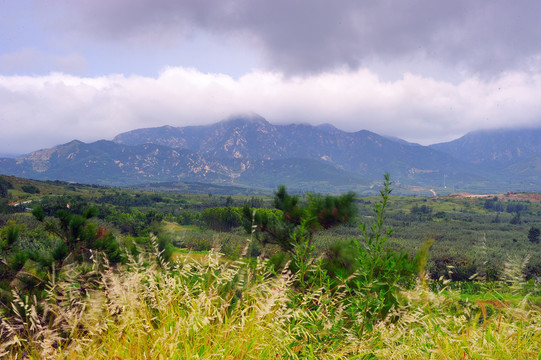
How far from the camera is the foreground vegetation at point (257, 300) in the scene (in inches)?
96.9

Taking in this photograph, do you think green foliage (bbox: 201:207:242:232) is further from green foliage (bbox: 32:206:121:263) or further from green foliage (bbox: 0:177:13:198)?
green foliage (bbox: 32:206:121:263)

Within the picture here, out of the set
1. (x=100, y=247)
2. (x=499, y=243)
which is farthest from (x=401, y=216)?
(x=100, y=247)

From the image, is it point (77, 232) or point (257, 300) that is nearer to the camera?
point (257, 300)

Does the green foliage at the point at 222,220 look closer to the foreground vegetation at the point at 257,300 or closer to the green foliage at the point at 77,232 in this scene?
the foreground vegetation at the point at 257,300

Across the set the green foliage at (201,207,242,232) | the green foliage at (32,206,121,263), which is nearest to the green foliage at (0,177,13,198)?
the green foliage at (201,207,242,232)

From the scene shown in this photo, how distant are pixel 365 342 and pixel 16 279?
5240 millimetres

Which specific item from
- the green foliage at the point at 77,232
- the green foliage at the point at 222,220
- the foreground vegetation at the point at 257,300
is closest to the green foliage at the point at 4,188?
the green foliage at the point at 222,220

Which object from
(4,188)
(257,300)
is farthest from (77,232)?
(4,188)

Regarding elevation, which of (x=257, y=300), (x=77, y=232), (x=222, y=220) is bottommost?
(x=222, y=220)

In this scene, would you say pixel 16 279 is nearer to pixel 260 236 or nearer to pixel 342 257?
pixel 342 257

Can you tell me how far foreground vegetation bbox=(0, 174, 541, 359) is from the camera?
2.46m

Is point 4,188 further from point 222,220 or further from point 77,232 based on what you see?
point 77,232

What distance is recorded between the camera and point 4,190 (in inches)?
2721

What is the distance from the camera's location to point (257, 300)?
2.64 m
